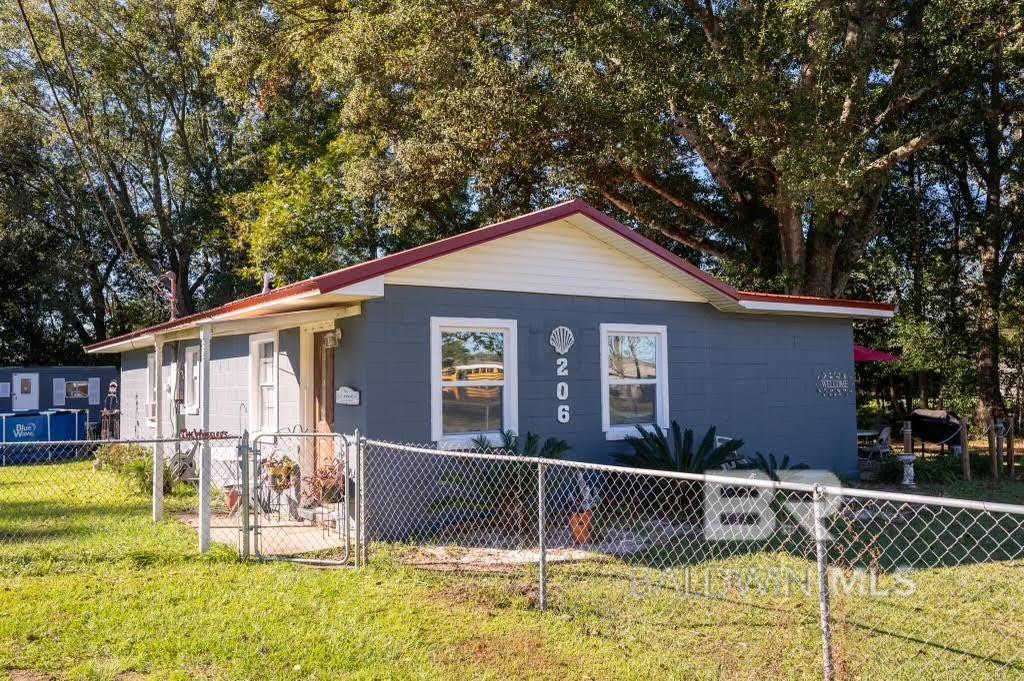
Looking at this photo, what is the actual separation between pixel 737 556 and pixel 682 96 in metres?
9.89

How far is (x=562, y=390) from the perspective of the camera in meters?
9.00

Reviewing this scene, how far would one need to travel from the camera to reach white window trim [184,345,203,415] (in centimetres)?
1297

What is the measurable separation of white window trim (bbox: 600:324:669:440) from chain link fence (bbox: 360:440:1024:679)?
0.56m

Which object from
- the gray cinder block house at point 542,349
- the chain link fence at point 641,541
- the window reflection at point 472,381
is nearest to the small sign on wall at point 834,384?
the gray cinder block house at point 542,349

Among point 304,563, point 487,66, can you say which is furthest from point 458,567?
point 487,66

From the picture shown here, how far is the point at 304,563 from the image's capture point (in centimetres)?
647

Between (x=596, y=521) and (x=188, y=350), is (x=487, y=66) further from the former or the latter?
(x=596, y=521)

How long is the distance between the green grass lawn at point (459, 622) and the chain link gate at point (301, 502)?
331 mm

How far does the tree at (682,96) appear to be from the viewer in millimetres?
13117

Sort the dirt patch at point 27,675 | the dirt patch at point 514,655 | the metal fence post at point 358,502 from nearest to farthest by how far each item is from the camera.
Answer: the dirt patch at point 27,675 < the dirt patch at point 514,655 < the metal fence post at point 358,502

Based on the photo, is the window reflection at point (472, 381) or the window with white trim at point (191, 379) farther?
the window with white trim at point (191, 379)

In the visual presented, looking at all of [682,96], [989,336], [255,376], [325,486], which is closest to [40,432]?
[255,376]

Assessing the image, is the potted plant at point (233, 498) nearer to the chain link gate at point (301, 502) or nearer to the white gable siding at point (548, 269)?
the chain link gate at point (301, 502)

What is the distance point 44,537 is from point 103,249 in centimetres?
2201
